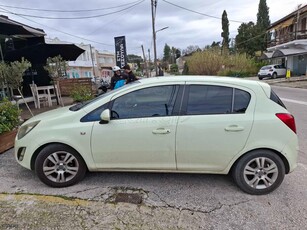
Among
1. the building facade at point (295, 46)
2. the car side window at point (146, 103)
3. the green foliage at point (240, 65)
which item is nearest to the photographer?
the car side window at point (146, 103)

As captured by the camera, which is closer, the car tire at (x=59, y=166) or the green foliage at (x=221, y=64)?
the car tire at (x=59, y=166)

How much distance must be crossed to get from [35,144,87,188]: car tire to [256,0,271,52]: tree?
48.3 m

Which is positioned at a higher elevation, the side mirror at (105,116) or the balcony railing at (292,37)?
the balcony railing at (292,37)

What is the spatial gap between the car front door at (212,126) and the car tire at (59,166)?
4.55 ft

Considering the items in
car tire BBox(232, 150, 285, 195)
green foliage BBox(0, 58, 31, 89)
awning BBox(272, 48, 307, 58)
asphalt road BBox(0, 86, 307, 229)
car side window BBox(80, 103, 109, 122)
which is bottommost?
asphalt road BBox(0, 86, 307, 229)

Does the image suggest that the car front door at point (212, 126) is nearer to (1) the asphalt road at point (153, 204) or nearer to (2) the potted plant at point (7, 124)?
(1) the asphalt road at point (153, 204)

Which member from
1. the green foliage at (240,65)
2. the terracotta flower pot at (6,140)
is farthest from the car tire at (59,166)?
the green foliage at (240,65)

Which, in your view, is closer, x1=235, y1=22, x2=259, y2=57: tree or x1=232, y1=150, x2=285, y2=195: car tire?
x1=232, y1=150, x2=285, y2=195: car tire

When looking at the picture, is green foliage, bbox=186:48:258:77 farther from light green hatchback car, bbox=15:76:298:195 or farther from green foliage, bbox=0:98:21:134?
→ light green hatchback car, bbox=15:76:298:195

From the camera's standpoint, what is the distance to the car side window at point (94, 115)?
328cm

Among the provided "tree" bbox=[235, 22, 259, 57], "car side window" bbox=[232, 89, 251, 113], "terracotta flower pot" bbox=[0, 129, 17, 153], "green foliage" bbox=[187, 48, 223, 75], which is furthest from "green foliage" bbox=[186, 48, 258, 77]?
"car side window" bbox=[232, 89, 251, 113]

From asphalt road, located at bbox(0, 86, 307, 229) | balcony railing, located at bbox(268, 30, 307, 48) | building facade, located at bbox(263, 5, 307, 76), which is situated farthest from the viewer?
balcony railing, located at bbox(268, 30, 307, 48)

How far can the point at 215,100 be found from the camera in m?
3.21

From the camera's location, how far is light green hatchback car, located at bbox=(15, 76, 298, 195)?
10.2 ft
